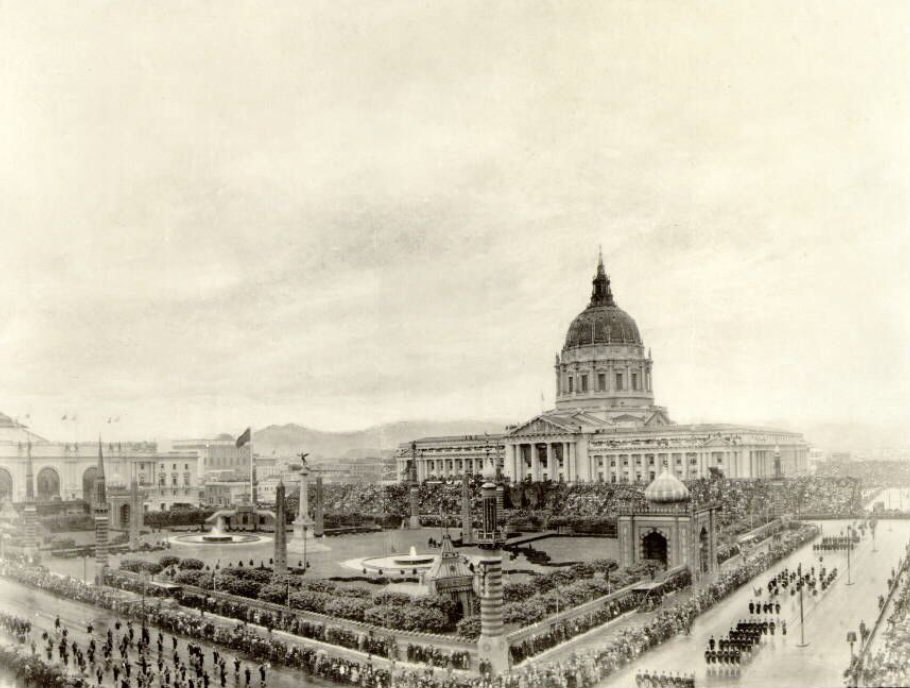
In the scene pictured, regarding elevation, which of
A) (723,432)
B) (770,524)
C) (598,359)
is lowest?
(770,524)

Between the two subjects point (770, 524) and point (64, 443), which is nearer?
point (770, 524)

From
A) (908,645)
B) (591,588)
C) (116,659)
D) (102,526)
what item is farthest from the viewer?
(102,526)

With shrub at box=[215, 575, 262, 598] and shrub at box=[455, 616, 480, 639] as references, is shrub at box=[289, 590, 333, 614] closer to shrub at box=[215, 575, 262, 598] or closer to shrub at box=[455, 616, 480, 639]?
shrub at box=[215, 575, 262, 598]

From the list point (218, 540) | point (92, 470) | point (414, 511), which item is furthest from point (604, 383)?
point (92, 470)

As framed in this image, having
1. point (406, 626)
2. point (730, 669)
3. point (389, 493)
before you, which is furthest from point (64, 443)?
point (730, 669)

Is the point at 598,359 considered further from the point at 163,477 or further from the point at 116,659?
the point at 116,659

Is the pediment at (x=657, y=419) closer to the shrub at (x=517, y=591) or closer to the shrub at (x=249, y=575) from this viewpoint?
the shrub at (x=517, y=591)

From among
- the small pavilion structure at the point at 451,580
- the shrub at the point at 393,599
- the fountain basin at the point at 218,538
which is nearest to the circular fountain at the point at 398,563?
the small pavilion structure at the point at 451,580

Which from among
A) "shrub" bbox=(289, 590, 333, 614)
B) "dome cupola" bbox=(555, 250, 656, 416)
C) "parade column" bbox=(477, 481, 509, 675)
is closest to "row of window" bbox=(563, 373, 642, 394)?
"dome cupola" bbox=(555, 250, 656, 416)
